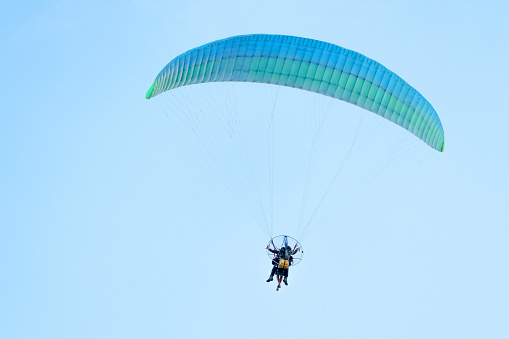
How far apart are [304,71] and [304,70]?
35 millimetres

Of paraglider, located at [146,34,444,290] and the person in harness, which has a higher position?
paraglider, located at [146,34,444,290]

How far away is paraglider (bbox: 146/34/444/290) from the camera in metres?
24.3

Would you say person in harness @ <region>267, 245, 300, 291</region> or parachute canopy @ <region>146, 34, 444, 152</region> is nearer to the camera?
parachute canopy @ <region>146, 34, 444, 152</region>

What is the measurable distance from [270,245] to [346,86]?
6.16 m

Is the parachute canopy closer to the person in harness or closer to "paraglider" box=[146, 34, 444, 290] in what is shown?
"paraglider" box=[146, 34, 444, 290]

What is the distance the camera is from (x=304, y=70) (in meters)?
24.3

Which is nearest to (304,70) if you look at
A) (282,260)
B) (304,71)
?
(304,71)

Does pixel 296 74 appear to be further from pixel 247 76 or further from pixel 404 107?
pixel 404 107

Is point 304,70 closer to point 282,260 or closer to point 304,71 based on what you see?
point 304,71

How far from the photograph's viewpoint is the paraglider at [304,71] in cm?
2427

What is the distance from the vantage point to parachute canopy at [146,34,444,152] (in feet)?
79.6

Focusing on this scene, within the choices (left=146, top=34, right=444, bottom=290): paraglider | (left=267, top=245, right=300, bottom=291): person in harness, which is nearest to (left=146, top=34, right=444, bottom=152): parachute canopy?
(left=146, top=34, right=444, bottom=290): paraglider

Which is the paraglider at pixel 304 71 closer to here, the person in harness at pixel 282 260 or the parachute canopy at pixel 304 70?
the parachute canopy at pixel 304 70

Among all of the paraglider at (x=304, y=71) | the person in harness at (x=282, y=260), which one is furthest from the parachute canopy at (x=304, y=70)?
the person in harness at (x=282, y=260)
